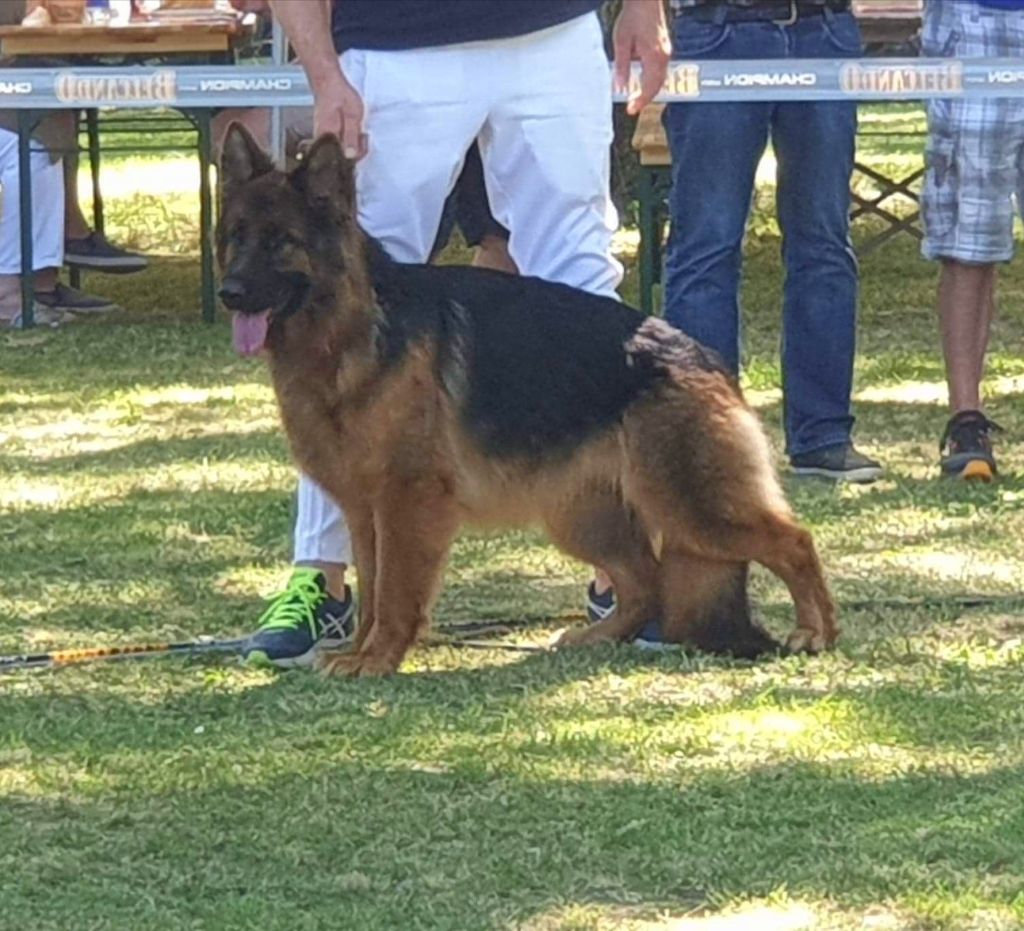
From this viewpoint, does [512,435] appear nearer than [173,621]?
Yes

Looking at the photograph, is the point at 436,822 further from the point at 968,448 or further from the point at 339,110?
the point at 968,448

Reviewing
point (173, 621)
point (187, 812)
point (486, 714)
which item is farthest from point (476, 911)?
point (173, 621)

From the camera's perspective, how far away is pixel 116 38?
35.0ft

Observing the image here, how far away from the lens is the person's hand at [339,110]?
5238mm

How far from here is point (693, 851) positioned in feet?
13.5

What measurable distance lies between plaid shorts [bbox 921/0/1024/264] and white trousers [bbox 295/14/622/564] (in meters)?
2.12

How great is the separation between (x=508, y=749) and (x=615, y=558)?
1064mm

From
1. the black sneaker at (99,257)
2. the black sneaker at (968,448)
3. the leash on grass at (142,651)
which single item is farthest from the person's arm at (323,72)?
the black sneaker at (99,257)

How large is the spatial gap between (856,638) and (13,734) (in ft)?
6.41

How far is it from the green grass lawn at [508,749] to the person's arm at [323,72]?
1211mm

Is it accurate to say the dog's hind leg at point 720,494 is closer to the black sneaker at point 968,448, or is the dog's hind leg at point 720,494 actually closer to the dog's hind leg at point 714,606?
the dog's hind leg at point 714,606

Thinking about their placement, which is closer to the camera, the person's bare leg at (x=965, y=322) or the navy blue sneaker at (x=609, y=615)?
the navy blue sneaker at (x=609, y=615)

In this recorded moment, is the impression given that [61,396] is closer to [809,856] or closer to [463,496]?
[463,496]

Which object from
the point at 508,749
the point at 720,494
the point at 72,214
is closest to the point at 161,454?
the point at 720,494
